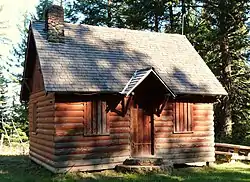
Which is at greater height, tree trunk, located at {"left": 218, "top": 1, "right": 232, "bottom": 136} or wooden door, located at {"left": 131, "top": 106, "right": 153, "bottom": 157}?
tree trunk, located at {"left": 218, "top": 1, "right": 232, "bottom": 136}

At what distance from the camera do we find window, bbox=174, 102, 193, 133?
644 inches

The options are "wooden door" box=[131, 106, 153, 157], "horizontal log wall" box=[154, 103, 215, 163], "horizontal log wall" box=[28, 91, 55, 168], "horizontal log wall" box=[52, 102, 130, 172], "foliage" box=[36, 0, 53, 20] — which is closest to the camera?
"horizontal log wall" box=[52, 102, 130, 172]

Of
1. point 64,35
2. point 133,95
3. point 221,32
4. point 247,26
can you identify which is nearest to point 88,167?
point 133,95

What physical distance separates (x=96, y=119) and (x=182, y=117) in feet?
13.3

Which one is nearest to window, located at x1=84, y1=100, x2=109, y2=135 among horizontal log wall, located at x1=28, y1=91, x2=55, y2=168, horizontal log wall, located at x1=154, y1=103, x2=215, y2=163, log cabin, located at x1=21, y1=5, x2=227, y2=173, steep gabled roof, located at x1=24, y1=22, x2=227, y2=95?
log cabin, located at x1=21, y1=5, x2=227, y2=173

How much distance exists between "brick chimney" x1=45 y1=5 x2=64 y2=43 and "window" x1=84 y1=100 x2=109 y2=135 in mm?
3624

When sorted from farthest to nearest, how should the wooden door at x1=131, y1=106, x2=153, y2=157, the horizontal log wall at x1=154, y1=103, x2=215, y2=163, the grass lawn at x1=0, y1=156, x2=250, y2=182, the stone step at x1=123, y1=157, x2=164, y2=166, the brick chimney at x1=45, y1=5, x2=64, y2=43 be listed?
the brick chimney at x1=45, y1=5, x2=64, y2=43, the horizontal log wall at x1=154, y1=103, x2=215, y2=163, the wooden door at x1=131, y1=106, x2=153, y2=157, the stone step at x1=123, y1=157, x2=164, y2=166, the grass lawn at x1=0, y1=156, x2=250, y2=182

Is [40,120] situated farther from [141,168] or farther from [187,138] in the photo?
[187,138]

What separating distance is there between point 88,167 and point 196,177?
4115mm

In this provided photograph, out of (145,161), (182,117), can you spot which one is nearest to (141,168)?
(145,161)

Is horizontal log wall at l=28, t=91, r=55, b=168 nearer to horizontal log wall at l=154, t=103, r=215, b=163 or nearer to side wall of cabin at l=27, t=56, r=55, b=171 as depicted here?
side wall of cabin at l=27, t=56, r=55, b=171

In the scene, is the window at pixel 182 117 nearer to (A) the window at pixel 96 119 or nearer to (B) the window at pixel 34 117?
(A) the window at pixel 96 119

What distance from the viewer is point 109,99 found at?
49.3 ft

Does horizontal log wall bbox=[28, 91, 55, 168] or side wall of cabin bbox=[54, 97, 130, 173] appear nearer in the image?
side wall of cabin bbox=[54, 97, 130, 173]
